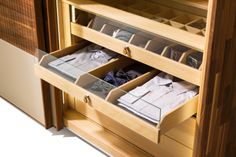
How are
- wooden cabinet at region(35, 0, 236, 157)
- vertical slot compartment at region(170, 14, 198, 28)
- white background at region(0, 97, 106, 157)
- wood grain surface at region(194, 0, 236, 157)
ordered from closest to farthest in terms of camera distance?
wood grain surface at region(194, 0, 236, 157)
wooden cabinet at region(35, 0, 236, 157)
vertical slot compartment at region(170, 14, 198, 28)
white background at region(0, 97, 106, 157)

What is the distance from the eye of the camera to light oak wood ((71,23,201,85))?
1.48 m

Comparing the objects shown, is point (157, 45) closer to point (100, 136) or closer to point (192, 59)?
point (192, 59)

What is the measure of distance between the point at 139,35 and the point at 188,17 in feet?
0.75

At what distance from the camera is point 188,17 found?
A: 173cm

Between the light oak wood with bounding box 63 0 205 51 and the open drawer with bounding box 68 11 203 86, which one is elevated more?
the light oak wood with bounding box 63 0 205 51

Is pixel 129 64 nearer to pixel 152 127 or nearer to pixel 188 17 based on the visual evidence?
pixel 188 17

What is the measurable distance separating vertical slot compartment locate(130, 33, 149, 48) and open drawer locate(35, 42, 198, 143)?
12cm

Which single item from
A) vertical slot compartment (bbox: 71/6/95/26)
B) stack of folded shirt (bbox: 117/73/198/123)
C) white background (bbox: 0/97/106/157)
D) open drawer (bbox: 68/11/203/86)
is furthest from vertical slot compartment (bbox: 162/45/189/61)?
white background (bbox: 0/97/106/157)

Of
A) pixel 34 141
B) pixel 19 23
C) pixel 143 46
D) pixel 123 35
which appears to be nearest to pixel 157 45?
pixel 143 46

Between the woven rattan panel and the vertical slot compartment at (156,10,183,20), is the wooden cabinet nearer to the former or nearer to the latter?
the vertical slot compartment at (156,10,183,20)

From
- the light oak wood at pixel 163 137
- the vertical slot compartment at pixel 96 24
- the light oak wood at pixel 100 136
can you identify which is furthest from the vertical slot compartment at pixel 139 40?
the light oak wood at pixel 100 136

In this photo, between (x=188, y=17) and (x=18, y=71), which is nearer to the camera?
(x=188, y=17)

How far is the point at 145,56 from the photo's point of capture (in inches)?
62.7

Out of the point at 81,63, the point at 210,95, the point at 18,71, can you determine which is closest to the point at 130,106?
the point at 210,95
